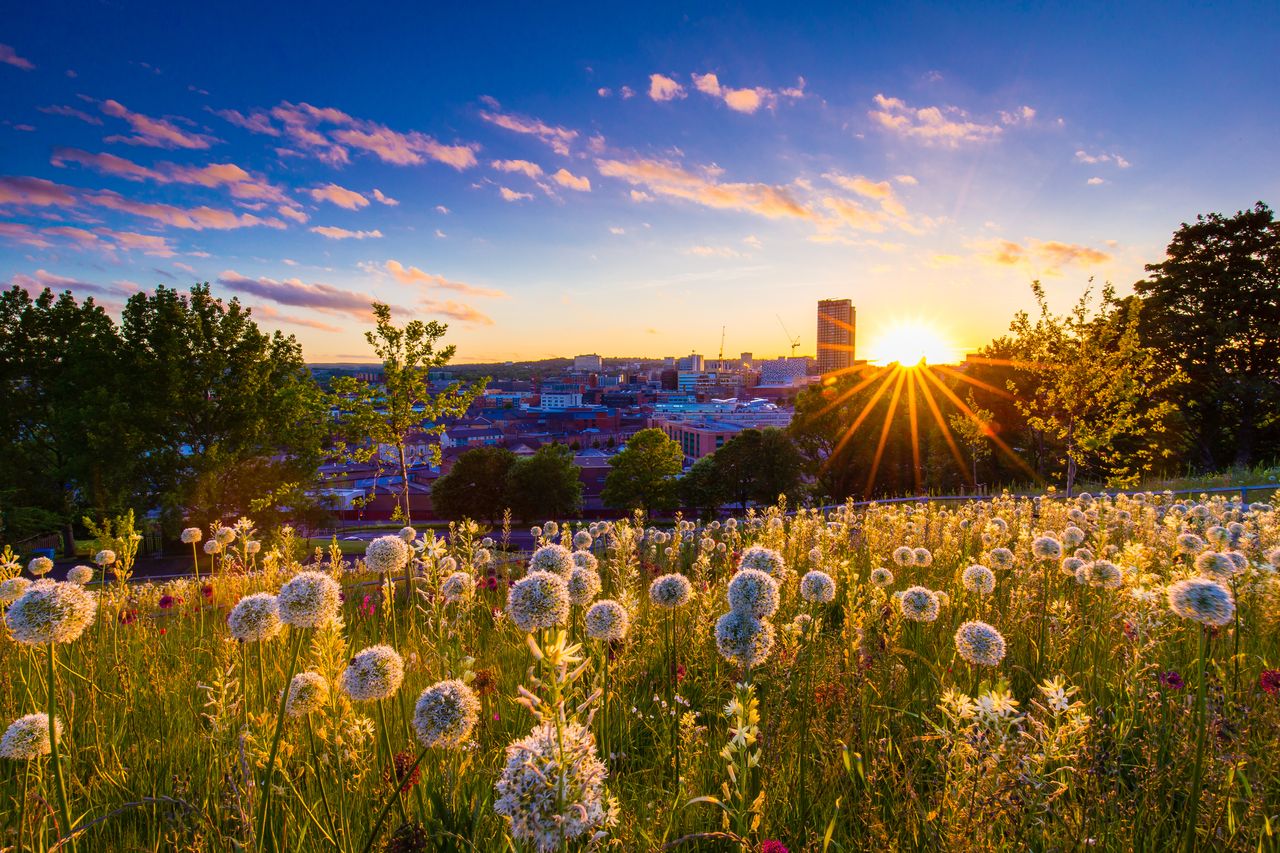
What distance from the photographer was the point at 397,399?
15.3 m

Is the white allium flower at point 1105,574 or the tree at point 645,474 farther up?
the white allium flower at point 1105,574

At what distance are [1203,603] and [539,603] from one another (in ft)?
8.62

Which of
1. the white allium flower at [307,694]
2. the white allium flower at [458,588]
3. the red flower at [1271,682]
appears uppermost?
the white allium flower at [307,694]

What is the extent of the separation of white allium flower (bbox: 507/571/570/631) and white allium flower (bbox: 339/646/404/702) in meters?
0.62

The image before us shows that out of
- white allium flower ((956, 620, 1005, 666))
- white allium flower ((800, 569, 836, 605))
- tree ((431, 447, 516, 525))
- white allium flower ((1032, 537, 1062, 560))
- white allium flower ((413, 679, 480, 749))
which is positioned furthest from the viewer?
tree ((431, 447, 516, 525))

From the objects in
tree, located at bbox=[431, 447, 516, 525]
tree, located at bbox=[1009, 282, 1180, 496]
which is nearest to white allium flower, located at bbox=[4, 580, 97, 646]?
tree, located at bbox=[1009, 282, 1180, 496]

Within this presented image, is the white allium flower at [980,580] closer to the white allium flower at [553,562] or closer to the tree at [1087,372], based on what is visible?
the white allium flower at [553,562]

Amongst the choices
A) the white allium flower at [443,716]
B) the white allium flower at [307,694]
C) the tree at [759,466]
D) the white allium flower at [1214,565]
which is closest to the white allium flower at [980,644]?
the white allium flower at [1214,565]

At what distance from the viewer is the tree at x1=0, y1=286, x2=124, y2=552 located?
2419 cm

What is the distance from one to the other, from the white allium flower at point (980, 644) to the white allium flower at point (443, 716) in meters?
2.34

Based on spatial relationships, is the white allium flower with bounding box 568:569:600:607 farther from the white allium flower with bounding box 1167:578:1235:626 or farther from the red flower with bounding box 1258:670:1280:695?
the red flower with bounding box 1258:670:1280:695

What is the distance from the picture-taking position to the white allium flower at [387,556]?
353 centimetres

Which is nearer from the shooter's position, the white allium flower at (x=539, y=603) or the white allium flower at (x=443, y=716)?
the white allium flower at (x=443, y=716)

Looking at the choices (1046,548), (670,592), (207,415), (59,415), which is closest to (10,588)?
(670,592)
